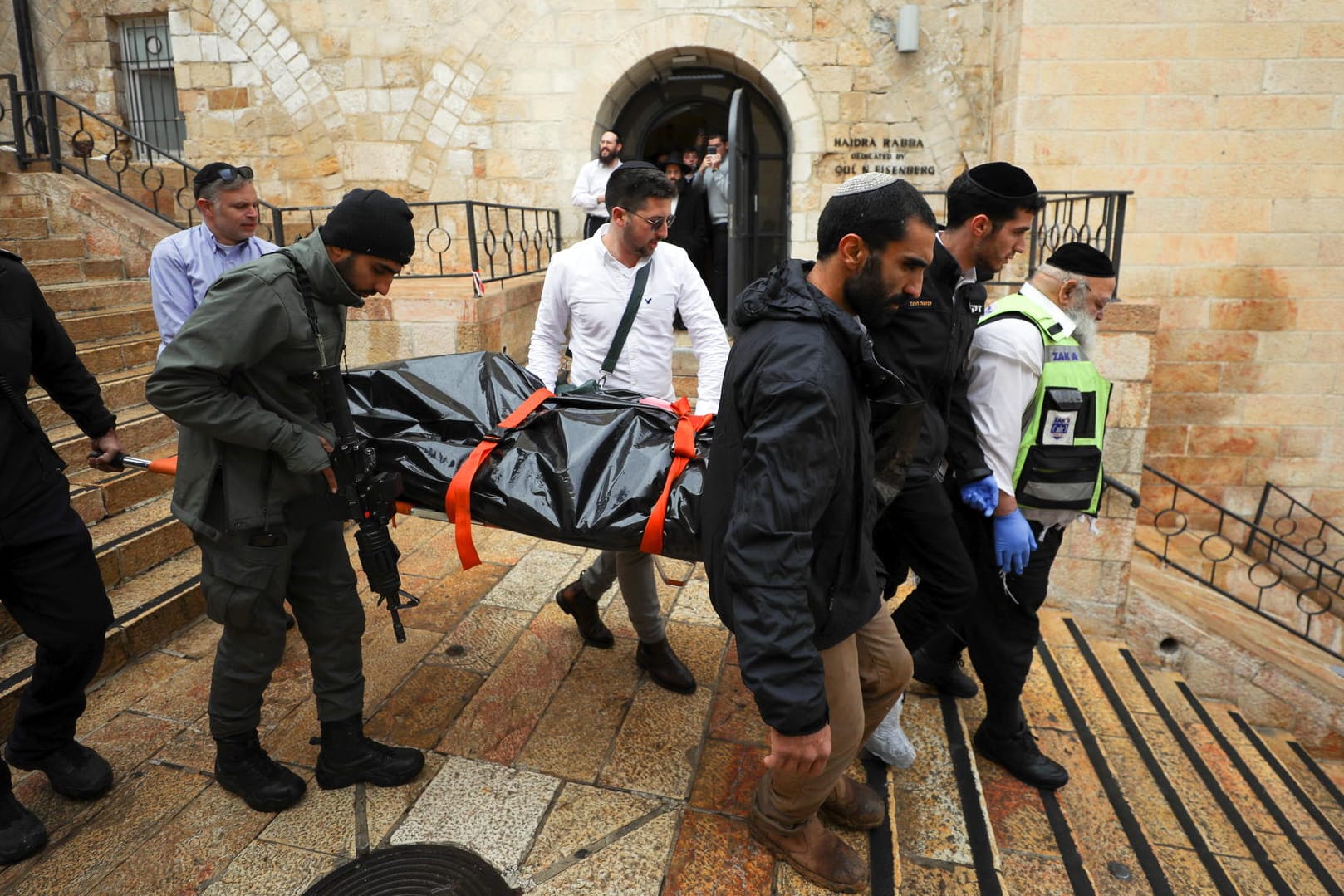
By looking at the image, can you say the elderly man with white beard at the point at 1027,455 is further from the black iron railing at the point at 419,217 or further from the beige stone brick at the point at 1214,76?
the black iron railing at the point at 419,217

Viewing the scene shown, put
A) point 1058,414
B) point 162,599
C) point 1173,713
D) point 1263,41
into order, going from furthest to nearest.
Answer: point 1263,41 → point 1173,713 → point 162,599 → point 1058,414

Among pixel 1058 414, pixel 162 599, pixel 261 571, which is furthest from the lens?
pixel 162 599

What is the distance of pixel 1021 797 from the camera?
307 centimetres

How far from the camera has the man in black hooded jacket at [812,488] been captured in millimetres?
1834

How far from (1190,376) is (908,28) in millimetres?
4463

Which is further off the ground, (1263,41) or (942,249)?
(1263,41)

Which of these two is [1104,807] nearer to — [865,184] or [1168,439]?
[865,184]

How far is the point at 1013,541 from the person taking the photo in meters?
2.93

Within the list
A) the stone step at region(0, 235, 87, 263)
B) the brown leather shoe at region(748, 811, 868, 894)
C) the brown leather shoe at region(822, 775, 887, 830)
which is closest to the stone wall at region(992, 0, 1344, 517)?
the brown leather shoe at region(822, 775, 887, 830)

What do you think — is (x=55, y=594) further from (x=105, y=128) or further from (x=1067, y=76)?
(x=105, y=128)

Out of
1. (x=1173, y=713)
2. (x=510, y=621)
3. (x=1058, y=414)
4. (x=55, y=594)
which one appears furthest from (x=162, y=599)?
(x=1173, y=713)

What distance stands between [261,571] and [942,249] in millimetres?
2342

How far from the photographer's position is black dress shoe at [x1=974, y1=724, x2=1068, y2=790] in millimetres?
3115

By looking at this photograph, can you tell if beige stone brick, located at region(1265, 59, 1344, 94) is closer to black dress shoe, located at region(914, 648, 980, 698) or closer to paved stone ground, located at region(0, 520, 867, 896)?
black dress shoe, located at region(914, 648, 980, 698)
